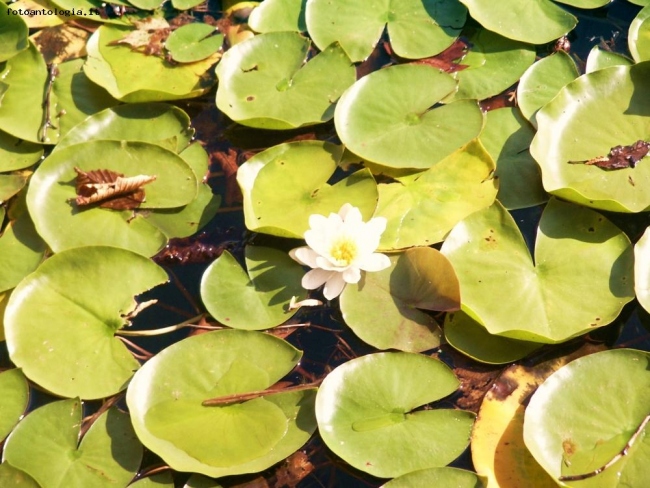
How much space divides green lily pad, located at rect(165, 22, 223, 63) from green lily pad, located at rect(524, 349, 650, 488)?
7.65 ft

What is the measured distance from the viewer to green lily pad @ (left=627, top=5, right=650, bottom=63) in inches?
121

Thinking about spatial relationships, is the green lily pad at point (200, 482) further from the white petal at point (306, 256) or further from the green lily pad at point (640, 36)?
the green lily pad at point (640, 36)

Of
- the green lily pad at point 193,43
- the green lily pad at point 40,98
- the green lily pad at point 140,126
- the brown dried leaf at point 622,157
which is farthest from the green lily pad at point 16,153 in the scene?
the brown dried leaf at point 622,157

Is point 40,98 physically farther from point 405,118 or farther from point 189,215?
point 405,118

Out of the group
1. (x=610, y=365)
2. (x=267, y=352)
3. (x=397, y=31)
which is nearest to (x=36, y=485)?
(x=267, y=352)

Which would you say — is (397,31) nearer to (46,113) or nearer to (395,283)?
(395,283)

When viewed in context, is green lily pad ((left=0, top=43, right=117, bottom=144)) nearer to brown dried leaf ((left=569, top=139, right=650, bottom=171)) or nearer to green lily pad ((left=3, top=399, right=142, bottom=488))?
green lily pad ((left=3, top=399, right=142, bottom=488))

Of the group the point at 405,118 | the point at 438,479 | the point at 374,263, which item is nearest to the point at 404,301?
the point at 374,263

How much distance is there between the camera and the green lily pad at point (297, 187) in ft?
8.90

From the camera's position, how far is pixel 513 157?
113 inches

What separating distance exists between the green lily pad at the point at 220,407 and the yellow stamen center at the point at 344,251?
388mm

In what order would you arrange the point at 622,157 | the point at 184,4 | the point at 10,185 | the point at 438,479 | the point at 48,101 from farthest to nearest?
the point at 184,4 → the point at 48,101 → the point at 10,185 → the point at 622,157 → the point at 438,479

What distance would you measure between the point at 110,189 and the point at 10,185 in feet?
1.72

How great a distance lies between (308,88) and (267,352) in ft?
4.54
